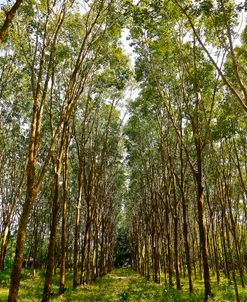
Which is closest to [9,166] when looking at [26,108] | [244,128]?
[26,108]

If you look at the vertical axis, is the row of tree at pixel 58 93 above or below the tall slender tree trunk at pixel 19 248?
above

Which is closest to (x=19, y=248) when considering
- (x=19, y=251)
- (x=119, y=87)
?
(x=19, y=251)

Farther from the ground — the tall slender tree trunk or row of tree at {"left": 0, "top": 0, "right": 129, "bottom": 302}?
row of tree at {"left": 0, "top": 0, "right": 129, "bottom": 302}

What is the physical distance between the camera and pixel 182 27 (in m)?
14.9

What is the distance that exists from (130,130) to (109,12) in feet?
41.0

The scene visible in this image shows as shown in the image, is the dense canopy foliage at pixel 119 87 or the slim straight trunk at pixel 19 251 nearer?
the slim straight trunk at pixel 19 251

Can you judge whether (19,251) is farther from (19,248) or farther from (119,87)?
(119,87)

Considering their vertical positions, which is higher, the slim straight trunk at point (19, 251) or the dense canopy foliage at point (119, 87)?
the dense canopy foliage at point (119, 87)

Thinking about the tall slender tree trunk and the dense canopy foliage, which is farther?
the dense canopy foliage

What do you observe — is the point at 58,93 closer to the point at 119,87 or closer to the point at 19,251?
the point at 119,87

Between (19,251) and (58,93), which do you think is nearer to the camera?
(19,251)

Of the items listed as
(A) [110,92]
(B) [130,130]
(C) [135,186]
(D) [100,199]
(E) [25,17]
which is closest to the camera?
(E) [25,17]

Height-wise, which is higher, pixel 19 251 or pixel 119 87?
pixel 119 87

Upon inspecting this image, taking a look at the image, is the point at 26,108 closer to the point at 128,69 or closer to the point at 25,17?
the point at 128,69
